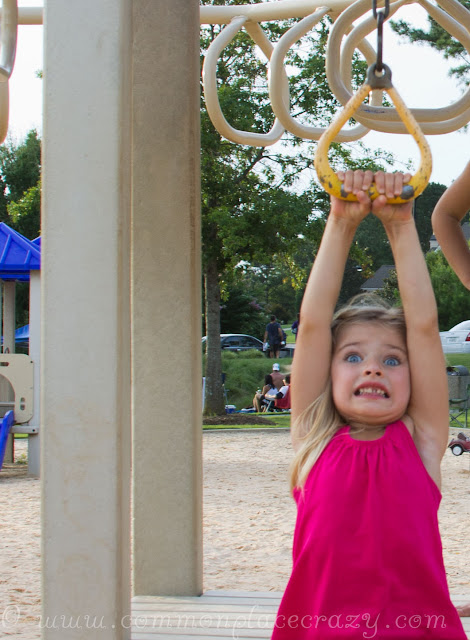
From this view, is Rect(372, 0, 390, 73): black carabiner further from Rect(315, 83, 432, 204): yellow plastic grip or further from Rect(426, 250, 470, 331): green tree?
Rect(426, 250, 470, 331): green tree

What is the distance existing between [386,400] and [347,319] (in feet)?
→ 0.87

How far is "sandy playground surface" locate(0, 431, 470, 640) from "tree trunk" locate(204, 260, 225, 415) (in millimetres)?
5736

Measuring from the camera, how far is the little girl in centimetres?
174

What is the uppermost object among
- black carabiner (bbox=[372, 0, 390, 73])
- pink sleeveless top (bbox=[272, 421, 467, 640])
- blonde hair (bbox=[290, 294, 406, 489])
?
black carabiner (bbox=[372, 0, 390, 73])

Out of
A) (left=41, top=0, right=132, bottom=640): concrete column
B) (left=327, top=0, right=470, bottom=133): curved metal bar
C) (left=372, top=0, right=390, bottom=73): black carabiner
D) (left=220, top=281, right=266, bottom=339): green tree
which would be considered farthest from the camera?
(left=220, top=281, right=266, bottom=339): green tree

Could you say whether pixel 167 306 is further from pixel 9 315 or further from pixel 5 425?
pixel 9 315

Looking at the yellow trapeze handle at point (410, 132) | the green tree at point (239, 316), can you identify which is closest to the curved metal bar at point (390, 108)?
the yellow trapeze handle at point (410, 132)

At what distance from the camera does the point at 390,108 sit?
3.12m

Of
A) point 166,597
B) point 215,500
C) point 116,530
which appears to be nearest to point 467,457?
point 215,500

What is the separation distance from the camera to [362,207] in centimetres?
189

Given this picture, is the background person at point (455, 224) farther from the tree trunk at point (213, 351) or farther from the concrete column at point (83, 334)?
the tree trunk at point (213, 351)

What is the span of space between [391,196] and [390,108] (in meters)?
1.41

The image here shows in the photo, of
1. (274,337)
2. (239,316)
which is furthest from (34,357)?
(239,316)

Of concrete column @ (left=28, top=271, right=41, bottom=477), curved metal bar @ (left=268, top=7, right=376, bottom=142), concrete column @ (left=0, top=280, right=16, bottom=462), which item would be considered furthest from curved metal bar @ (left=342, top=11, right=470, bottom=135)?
concrete column @ (left=0, top=280, right=16, bottom=462)
